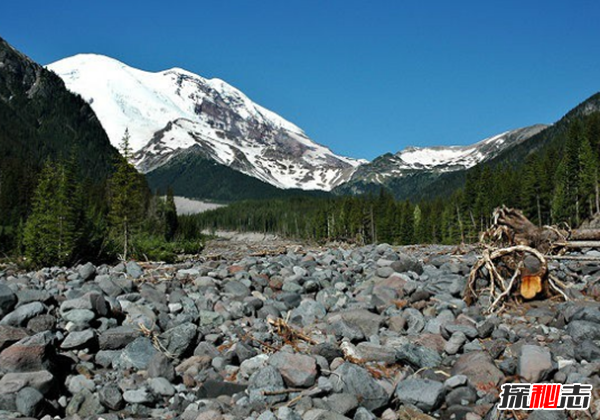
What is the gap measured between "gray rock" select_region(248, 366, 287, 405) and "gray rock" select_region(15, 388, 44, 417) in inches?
94.7

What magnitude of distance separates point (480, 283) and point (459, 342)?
3665 mm

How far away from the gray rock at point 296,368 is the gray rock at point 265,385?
0.35 feet

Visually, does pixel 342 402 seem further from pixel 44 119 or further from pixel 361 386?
pixel 44 119

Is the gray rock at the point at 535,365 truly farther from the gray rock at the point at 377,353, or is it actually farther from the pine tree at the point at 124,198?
the pine tree at the point at 124,198

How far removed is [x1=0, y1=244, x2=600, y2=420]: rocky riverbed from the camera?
5.33 metres

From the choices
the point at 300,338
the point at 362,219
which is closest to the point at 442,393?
the point at 300,338

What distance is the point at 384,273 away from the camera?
11.3m

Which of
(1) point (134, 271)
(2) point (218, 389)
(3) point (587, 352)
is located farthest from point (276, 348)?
(1) point (134, 271)

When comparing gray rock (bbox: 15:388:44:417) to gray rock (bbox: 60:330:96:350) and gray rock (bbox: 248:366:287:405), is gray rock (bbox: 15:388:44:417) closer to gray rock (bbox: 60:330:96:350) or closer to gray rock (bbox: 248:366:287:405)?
gray rock (bbox: 60:330:96:350)

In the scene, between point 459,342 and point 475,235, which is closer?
point 459,342

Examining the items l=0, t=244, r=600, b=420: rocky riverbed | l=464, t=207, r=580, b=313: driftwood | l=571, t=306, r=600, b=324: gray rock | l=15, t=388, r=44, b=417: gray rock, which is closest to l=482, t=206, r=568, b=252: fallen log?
l=464, t=207, r=580, b=313: driftwood

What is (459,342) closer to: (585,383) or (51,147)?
(585,383)

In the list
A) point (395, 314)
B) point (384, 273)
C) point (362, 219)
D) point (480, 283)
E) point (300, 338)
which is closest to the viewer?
point (300, 338)

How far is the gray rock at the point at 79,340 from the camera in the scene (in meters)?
6.64
